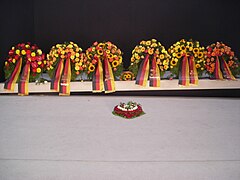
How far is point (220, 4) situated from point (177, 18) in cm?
52

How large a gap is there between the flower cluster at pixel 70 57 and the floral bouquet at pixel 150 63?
53 cm

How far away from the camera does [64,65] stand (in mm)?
3275

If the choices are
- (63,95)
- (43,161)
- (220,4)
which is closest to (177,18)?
(220,4)

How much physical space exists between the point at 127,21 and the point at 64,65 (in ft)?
3.75

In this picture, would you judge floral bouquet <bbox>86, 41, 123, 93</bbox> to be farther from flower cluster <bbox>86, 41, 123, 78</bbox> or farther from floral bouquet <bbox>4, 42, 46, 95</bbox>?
floral bouquet <bbox>4, 42, 46, 95</bbox>

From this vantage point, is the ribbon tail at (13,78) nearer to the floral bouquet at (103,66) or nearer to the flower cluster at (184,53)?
the floral bouquet at (103,66)

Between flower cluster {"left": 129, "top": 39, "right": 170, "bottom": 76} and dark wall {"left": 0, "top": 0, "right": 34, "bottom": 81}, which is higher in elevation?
dark wall {"left": 0, "top": 0, "right": 34, "bottom": 81}

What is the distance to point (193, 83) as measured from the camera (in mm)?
3305

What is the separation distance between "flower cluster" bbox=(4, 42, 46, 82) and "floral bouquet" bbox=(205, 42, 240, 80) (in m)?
1.69

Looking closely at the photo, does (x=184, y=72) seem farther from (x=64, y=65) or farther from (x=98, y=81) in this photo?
(x=64, y=65)

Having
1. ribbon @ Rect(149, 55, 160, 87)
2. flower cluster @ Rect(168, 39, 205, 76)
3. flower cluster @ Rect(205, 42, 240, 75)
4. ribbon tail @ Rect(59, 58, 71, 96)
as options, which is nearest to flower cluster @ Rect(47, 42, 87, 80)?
ribbon tail @ Rect(59, 58, 71, 96)

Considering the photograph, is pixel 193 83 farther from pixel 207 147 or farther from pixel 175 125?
pixel 207 147

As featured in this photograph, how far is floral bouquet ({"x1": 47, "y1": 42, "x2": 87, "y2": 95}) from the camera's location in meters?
3.12

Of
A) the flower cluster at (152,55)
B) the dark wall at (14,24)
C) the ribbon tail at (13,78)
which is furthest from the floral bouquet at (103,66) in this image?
the dark wall at (14,24)
